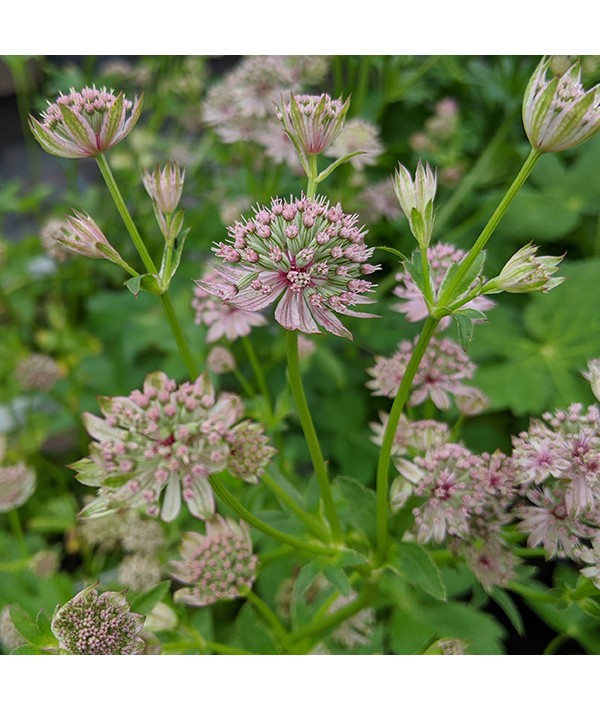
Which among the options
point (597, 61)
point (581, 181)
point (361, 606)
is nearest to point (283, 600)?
point (361, 606)

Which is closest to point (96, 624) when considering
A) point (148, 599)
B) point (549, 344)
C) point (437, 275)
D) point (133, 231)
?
point (148, 599)

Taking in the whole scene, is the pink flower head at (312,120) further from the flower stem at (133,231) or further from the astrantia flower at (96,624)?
the astrantia flower at (96,624)

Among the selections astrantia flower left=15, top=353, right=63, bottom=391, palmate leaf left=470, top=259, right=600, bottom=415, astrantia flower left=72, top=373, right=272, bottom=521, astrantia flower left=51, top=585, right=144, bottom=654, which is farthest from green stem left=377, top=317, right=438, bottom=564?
astrantia flower left=15, top=353, right=63, bottom=391

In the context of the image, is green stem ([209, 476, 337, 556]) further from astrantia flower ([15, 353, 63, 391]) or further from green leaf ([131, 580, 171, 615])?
astrantia flower ([15, 353, 63, 391])

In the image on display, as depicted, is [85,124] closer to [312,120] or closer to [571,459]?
[312,120]

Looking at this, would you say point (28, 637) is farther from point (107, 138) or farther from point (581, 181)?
point (581, 181)

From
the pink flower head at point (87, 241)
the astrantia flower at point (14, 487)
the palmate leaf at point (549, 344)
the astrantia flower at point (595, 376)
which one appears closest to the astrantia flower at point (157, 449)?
the pink flower head at point (87, 241)

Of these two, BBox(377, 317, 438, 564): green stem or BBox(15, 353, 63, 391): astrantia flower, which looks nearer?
BBox(377, 317, 438, 564): green stem
